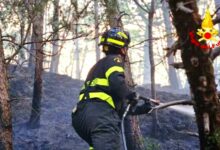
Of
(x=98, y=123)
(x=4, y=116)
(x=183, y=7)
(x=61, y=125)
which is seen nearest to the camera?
(x=183, y=7)

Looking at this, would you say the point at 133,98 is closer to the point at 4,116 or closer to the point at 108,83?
the point at 108,83

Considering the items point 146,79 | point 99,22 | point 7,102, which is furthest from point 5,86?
point 146,79

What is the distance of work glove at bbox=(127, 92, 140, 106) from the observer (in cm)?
436

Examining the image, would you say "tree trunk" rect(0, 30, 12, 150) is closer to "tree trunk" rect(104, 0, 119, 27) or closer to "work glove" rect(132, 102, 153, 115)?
"work glove" rect(132, 102, 153, 115)

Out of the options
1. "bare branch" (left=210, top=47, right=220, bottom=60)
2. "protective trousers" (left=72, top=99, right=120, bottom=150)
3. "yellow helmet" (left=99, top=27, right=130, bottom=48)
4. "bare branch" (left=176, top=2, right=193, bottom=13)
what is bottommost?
"protective trousers" (left=72, top=99, right=120, bottom=150)

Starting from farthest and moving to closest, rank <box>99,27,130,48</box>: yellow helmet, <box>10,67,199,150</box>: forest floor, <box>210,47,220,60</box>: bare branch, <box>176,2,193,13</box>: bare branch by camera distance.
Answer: <box>10,67,199,150</box>: forest floor
<box>99,27,130,48</box>: yellow helmet
<box>210,47,220,60</box>: bare branch
<box>176,2,193,13</box>: bare branch

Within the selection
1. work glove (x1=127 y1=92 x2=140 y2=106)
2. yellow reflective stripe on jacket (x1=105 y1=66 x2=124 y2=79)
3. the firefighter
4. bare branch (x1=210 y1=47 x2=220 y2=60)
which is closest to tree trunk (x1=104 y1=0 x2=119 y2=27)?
the firefighter

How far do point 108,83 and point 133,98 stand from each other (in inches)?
14.2

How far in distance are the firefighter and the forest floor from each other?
3.15 m

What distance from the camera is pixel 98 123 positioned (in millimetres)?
4250

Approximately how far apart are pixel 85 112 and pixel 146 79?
144ft

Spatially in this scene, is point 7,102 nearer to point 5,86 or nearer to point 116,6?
point 5,86

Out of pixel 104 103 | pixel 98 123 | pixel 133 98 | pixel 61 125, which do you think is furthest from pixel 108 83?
pixel 61 125

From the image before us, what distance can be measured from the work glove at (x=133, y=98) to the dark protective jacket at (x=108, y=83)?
4 centimetres
